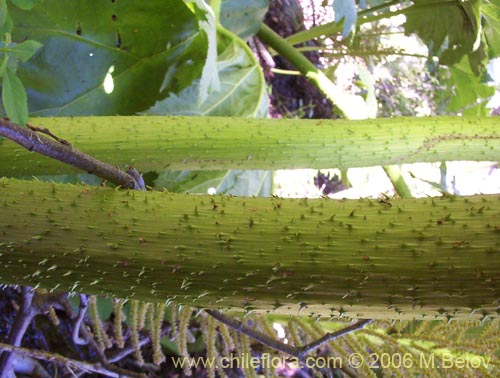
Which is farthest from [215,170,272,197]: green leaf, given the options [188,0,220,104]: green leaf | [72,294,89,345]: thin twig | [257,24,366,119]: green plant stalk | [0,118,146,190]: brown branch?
[0,118,146,190]: brown branch

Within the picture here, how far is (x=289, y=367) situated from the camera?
4.60 feet

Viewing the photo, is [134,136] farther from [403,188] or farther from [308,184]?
[308,184]

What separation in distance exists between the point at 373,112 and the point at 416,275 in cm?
110

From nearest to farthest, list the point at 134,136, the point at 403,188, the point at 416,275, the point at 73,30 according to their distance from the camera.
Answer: the point at 416,275 < the point at 134,136 < the point at 73,30 < the point at 403,188

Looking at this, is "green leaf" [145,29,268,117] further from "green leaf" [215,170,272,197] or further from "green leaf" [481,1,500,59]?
"green leaf" [481,1,500,59]

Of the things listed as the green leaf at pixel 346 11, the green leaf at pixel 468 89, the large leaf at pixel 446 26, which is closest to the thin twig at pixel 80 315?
the green leaf at pixel 346 11

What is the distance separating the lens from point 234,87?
149 centimetres

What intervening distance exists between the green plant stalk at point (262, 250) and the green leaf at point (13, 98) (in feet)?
0.29

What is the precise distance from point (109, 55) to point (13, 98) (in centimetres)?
61

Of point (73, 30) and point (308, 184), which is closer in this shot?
point (73, 30)

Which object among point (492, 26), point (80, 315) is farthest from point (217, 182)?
point (492, 26)

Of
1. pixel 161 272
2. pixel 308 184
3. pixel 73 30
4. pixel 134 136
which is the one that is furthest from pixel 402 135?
pixel 308 184

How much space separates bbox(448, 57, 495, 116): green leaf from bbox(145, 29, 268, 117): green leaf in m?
0.65

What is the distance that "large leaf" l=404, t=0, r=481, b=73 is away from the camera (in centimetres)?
142
